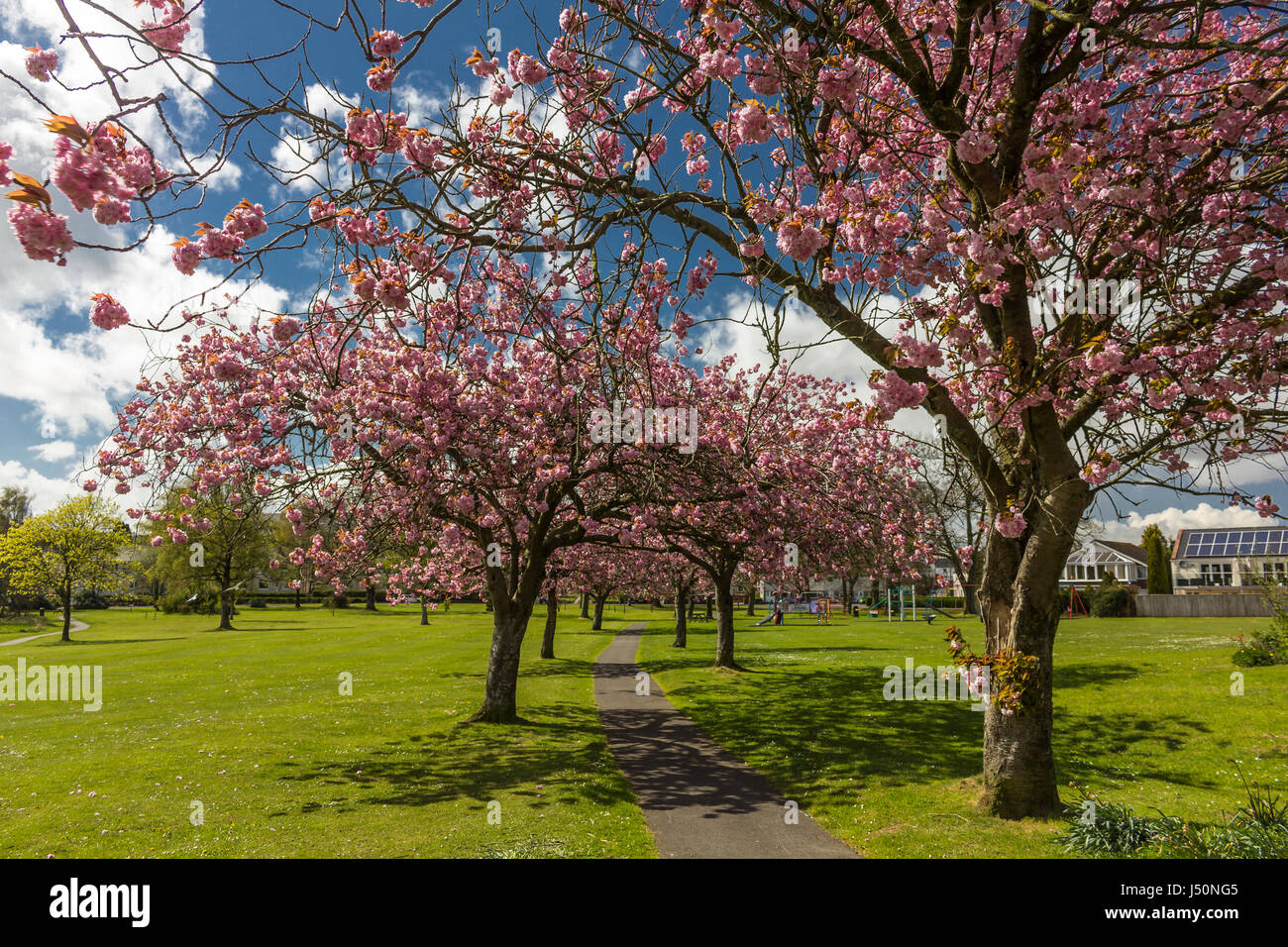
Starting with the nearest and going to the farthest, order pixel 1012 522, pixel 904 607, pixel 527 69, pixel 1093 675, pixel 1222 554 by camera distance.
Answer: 1. pixel 527 69
2. pixel 1012 522
3. pixel 1093 675
4. pixel 1222 554
5. pixel 904 607

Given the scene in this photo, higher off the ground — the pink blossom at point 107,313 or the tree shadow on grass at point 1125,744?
the pink blossom at point 107,313

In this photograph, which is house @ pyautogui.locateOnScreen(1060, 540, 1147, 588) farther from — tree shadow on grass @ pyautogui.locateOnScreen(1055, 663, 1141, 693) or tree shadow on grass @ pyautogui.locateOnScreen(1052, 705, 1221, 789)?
tree shadow on grass @ pyautogui.locateOnScreen(1052, 705, 1221, 789)

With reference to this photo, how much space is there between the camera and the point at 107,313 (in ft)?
14.5

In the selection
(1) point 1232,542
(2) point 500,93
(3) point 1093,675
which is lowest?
(3) point 1093,675

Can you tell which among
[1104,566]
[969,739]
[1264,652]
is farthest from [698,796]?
[1104,566]

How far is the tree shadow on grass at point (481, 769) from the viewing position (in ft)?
28.8

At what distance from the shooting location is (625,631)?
41688mm

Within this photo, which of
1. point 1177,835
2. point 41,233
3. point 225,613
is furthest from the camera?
point 225,613

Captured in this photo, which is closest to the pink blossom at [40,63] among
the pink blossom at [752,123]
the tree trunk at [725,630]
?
the pink blossom at [752,123]

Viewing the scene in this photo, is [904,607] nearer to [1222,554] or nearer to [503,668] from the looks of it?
[1222,554]

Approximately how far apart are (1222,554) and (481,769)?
222 feet

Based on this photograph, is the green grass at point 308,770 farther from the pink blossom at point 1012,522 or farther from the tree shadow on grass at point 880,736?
the pink blossom at point 1012,522

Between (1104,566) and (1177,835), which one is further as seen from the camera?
(1104,566)

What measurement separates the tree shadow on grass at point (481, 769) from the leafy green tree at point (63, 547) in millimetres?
32004
